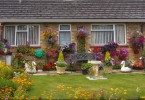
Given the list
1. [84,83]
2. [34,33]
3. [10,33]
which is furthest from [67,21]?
[84,83]

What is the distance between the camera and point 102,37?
21.6 meters

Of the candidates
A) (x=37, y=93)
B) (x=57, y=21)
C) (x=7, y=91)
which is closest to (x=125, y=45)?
(x=57, y=21)

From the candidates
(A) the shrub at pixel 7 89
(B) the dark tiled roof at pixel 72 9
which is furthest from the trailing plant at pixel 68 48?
(A) the shrub at pixel 7 89

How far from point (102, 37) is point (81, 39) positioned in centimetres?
160

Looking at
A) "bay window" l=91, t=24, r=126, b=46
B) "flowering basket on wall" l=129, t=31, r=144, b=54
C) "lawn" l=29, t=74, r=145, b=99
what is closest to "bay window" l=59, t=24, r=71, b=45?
"bay window" l=91, t=24, r=126, b=46

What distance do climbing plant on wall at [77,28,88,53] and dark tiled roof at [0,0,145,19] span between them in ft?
2.99

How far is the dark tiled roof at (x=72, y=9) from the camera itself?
20859 millimetres

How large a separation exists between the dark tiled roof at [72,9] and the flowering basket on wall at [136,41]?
43.6 inches

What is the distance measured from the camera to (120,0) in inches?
883

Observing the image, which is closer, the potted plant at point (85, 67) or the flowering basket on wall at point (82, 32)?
the potted plant at point (85, 67)

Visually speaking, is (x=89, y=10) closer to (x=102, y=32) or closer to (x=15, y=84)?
Result: (x=102, y=32)

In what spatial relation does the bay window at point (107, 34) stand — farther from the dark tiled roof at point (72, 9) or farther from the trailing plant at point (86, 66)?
the trailing plant at point (86, 66)

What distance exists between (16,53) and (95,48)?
16.2 feet

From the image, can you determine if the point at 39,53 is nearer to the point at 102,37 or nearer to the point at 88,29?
the point at 88,29
